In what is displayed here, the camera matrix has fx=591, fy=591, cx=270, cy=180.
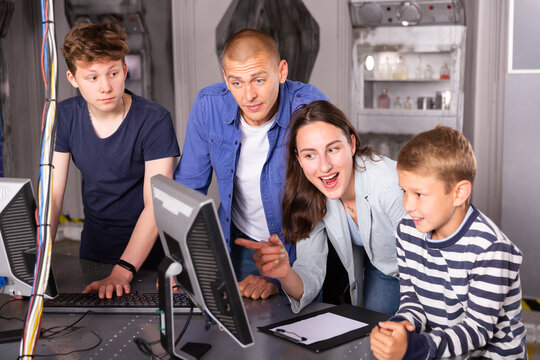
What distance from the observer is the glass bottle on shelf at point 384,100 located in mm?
4121

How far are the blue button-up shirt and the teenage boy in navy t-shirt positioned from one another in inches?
4.9

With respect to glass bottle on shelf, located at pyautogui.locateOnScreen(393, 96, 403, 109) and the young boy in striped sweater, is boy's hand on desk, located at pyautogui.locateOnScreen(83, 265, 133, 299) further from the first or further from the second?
glass bottle on shelf, located at pyautogui.locateOnScreen(393, 96, 403, 109)

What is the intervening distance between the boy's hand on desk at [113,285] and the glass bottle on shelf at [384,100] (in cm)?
262

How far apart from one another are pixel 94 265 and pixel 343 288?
0.96 metres

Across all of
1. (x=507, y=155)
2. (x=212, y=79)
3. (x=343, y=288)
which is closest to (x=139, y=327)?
(x=343, y=288)

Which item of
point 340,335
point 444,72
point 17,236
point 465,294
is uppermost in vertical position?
point 444,72

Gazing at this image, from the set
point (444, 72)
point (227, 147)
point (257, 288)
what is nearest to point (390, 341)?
point (257, 288)

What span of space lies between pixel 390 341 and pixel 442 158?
0.48 metres

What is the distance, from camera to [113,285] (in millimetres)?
1868

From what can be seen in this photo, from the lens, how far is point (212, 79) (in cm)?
459

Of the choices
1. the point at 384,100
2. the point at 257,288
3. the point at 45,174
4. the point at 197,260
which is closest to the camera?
the point at 45,174

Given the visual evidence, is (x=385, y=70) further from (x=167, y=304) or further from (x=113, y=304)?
(x=167, y=304)

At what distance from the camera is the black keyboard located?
1.71 metres

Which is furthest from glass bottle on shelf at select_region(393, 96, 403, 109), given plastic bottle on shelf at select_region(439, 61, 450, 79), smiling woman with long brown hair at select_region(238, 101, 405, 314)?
smiling woman with long brown hair at select_region(238, 101, 405, 314)
